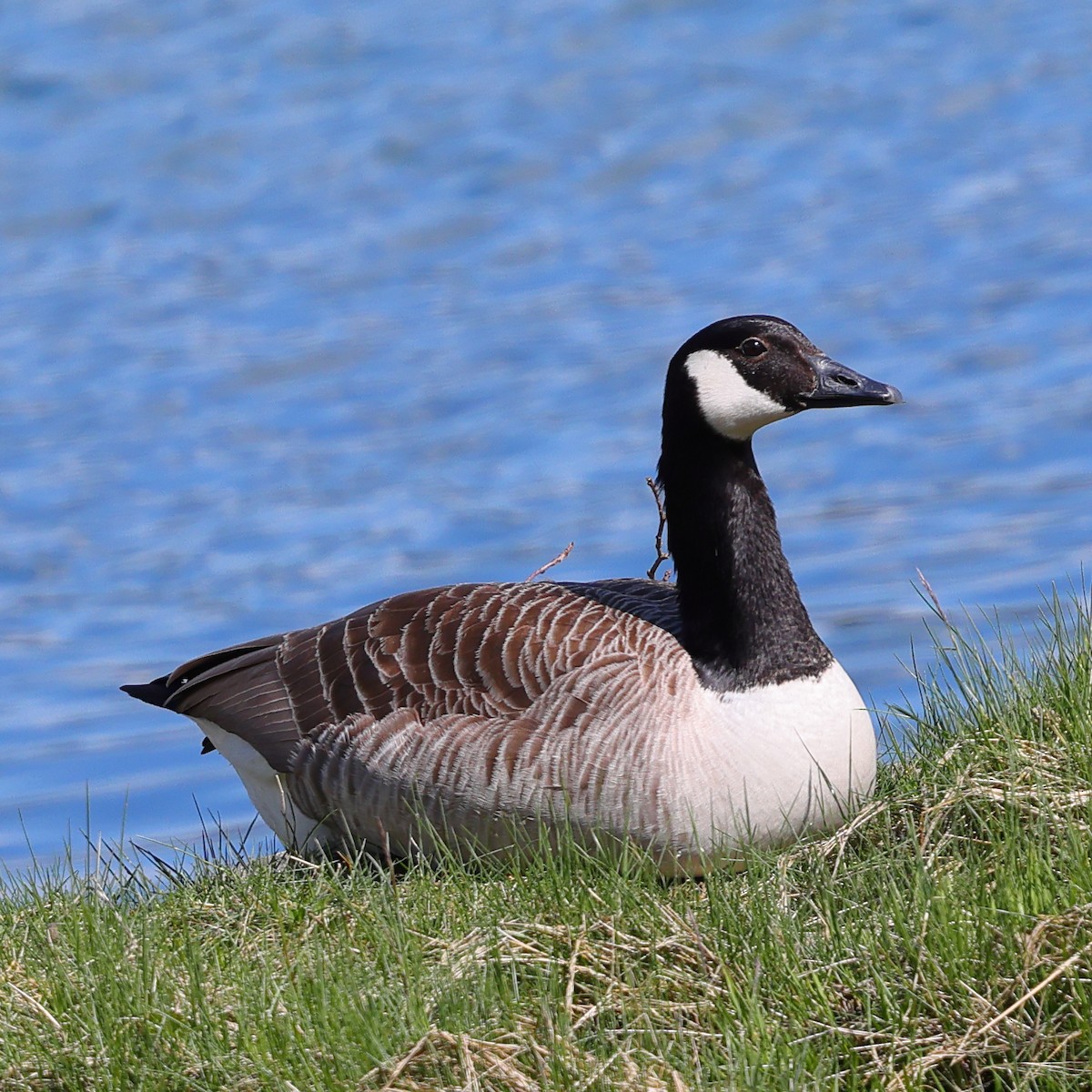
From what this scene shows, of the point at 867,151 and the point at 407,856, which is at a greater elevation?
the point at 867,151

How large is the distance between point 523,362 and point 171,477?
123 inches

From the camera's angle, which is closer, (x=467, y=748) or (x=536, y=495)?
(x=467, y=748)

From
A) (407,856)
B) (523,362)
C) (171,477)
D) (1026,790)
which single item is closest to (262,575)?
(171,477)

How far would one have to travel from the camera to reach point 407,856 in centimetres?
557

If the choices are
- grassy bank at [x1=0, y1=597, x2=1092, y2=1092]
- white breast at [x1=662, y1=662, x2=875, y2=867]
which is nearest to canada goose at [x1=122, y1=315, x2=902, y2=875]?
white breast at [x1=662, y1=662, x2=875, y2=867]

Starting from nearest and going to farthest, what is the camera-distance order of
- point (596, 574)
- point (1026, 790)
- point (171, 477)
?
point (1026, 790), point (596, 574), point (171, 477)

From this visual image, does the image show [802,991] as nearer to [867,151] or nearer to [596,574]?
[596,574]

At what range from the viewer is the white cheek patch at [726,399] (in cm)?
574

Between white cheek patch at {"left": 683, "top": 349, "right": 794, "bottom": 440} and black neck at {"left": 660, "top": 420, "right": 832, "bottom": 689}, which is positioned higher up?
white cheek patch at {"left": 683, "top": 349, "right": 794, "bottom": 440}

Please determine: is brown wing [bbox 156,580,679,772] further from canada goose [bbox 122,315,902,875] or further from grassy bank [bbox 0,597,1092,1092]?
grassy bank [bbox 0,597,1092,1092]

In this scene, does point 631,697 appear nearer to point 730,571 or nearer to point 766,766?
point 766,766

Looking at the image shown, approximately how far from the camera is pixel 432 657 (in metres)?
5.84

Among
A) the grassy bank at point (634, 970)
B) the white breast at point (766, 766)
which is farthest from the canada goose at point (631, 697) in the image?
the grassy bank at point (634, 970)

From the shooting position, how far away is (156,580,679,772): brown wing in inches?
223
